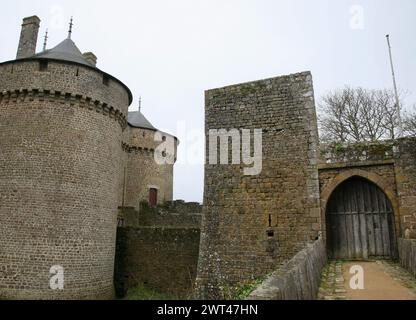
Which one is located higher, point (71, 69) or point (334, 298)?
point (71, 69)

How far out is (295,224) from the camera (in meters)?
8.46

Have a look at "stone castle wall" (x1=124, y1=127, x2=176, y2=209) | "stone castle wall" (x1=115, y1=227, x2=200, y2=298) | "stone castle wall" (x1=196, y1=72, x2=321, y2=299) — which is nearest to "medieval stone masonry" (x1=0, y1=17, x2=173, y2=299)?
"stone castle wall" (x1=115, y1=227, x2=200, y2=298)

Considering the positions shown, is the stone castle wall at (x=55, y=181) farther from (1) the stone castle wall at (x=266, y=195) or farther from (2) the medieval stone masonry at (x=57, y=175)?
(1) the stone castle wall at (x=266, y=195)

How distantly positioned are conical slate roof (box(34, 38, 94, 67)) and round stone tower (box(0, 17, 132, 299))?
131mm

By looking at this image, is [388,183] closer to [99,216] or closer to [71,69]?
[99,216]

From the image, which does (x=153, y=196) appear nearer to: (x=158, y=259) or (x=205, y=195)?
(x=158, y=259)

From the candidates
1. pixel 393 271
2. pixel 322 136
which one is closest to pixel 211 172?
pixel 393 271

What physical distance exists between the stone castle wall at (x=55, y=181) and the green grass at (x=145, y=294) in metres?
0.80

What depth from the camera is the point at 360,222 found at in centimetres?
872

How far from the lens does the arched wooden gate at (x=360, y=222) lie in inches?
330

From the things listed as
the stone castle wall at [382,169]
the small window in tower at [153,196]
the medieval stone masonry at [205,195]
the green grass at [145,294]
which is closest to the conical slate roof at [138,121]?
the small window in tower at [153,196]

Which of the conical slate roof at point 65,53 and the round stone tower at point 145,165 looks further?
the round stone tower at point 145,165

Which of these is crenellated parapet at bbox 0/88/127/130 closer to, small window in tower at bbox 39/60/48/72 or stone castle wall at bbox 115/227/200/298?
small window in tower at bbox 39/60/48/72

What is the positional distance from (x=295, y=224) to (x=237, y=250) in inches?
65.3
